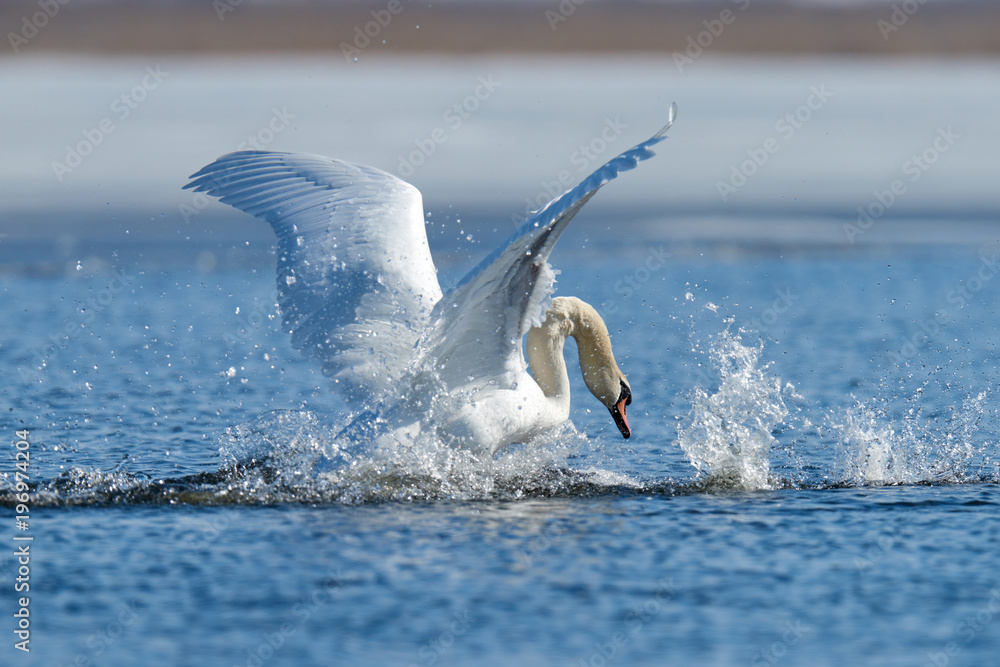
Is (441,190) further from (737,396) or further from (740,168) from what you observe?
(737,396)

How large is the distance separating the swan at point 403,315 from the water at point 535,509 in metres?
0.32

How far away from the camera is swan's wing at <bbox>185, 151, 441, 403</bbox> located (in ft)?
26.5

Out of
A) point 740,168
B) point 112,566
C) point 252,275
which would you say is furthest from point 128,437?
point 740,168

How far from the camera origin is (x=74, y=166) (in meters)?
26.9

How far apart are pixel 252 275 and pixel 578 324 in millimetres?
10263

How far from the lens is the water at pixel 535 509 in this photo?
5.59m
